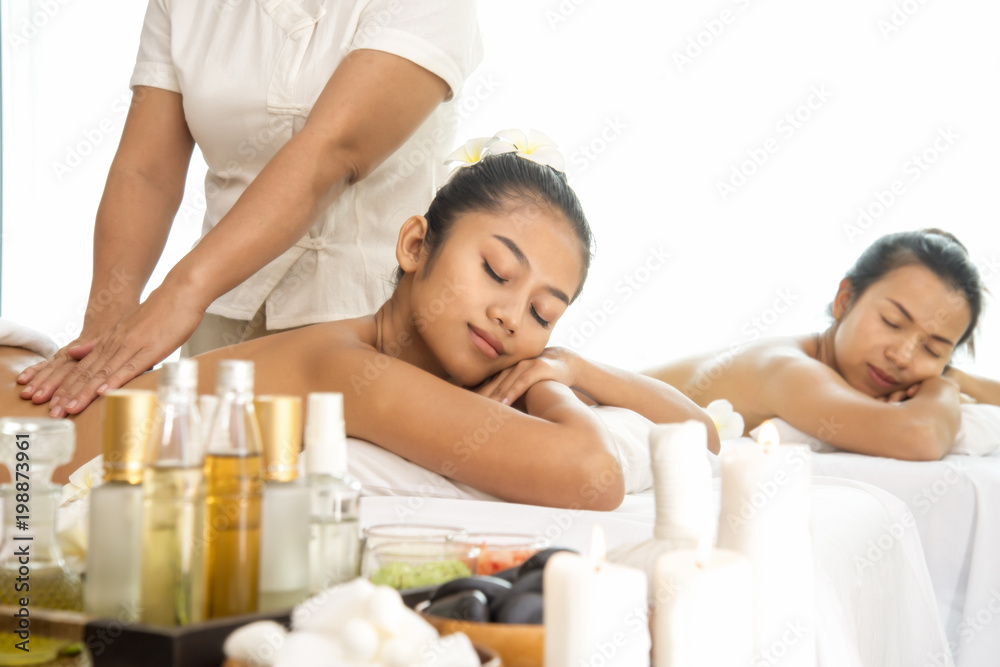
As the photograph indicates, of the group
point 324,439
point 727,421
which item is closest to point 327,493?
point 324,439

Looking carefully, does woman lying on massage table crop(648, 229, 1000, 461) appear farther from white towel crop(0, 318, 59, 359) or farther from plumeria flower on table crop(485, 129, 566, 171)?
white towel crop(0, 318, 59, 359)

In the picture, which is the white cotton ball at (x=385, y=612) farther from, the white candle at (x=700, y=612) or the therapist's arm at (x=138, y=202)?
the therapist's arm at (x=138, y=202)

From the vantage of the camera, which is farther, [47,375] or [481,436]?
[47,375]

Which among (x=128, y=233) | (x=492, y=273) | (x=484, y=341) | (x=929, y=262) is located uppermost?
(x=929, y=262)

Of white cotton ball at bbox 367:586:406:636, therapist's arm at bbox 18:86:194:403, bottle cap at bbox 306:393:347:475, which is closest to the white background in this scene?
therapist's arm at bbox 18:86:194:403

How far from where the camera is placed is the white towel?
1444mm

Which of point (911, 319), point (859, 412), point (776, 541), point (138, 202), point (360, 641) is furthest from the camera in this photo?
point (911, 319)

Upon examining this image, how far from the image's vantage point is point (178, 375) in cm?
53

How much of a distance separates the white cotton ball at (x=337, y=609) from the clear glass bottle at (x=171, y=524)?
8 centimetres

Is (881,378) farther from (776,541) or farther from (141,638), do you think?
(141,638)

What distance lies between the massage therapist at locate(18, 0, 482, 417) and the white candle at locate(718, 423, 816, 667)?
94 cm

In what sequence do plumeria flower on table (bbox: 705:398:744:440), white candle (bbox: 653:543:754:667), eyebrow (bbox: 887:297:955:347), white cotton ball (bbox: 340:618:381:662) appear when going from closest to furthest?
white cotton ball (bbox: 340:618:381:662) → white candle (bbox: 653:543:754:667) → plumeria flower on table (bbox: 705:398:744:440) → eyebrow (bbox: 887:297:955:347)

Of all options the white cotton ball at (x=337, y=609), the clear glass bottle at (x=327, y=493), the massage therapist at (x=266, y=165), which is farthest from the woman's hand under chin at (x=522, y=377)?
the white cotton ball at (x=337, y=609)

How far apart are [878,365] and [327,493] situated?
7.50 ft
